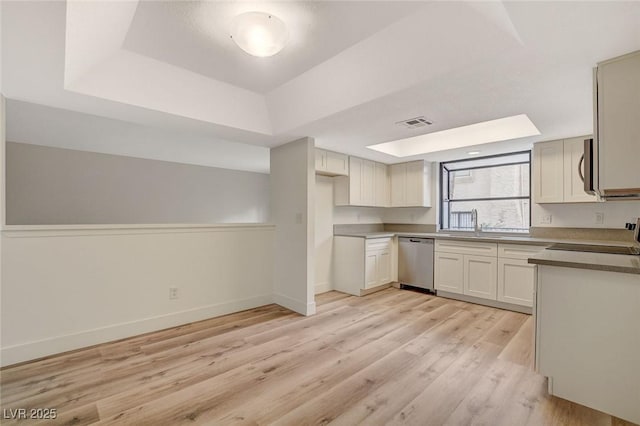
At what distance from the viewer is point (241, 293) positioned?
12.4 feet

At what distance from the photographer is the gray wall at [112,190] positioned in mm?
4469

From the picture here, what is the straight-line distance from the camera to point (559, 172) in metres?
3.64

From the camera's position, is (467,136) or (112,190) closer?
(467,136)

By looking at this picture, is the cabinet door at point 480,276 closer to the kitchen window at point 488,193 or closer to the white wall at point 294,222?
the kitchen window at point 488,193

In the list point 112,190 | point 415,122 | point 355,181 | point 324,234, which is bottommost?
point 324,234

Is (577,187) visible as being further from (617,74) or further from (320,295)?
(320,295)

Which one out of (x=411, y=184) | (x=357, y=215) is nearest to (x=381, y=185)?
(x=411, y=184)

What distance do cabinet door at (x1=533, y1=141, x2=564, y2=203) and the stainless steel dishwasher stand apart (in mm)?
1531

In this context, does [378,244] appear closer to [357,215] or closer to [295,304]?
[357,215]

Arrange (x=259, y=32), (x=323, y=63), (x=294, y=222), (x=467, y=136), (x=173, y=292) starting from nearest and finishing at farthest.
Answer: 1. (x=259, y=32)
2. (x=323, y=63)
3. (x=173, y=292)
4. (x=294, y=222)
5. (x=467, y=136)

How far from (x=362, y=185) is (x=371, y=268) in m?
1.37

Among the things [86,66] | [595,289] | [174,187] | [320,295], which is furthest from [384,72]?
[174,187]

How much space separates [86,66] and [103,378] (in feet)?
7.63

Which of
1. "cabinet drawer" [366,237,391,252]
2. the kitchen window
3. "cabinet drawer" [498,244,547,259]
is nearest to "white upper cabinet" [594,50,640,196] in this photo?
"cabinet drawer" [498,244,547,259]
